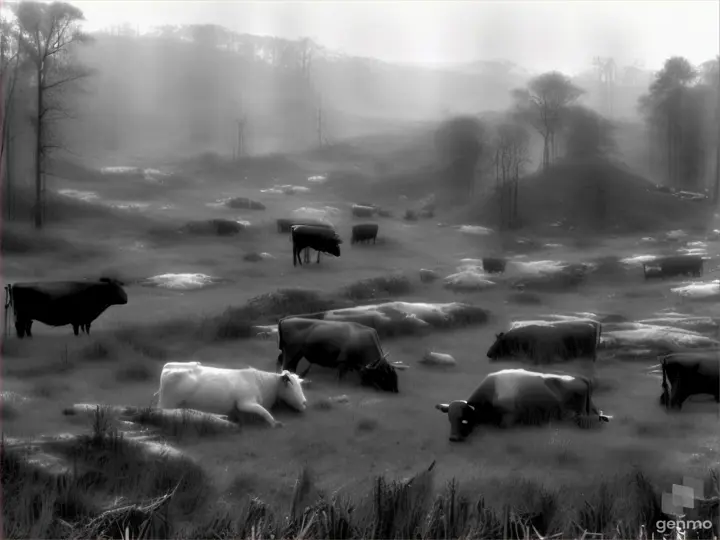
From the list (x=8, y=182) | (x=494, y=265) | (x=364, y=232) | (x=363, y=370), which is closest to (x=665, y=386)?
(x=494, y=265)

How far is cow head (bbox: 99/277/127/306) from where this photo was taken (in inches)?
165

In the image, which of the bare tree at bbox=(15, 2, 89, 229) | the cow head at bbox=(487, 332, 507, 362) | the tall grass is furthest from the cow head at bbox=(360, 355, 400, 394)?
the bare tree at bbox=(15, 2, 89, 229)

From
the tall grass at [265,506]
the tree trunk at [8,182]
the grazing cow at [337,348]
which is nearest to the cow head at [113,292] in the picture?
the tree trunk at [8,182]

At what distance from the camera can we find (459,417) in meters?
3.42

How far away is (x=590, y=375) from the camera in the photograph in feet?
12.6

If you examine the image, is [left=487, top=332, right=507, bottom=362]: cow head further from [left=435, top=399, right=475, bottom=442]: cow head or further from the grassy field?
[left=435, top=399, right=475, bottom=442]: cow head

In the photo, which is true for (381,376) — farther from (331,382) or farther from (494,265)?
(494,265)

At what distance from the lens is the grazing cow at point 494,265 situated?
453 cm

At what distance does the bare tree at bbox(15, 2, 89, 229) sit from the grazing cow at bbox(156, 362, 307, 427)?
4.96 feet

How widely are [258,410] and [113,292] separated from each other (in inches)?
59.2

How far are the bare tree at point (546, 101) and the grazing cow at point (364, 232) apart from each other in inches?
50.1

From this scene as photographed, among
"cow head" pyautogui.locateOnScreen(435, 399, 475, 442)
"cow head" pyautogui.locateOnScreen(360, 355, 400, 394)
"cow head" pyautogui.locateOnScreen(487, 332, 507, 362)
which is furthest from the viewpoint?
"cow head" pyautogui.locateOnScreen(487, 332, 507, 362)

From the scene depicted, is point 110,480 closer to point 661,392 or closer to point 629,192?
point 661,392

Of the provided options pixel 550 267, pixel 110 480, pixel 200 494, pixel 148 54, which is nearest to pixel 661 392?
pixel 550 267
